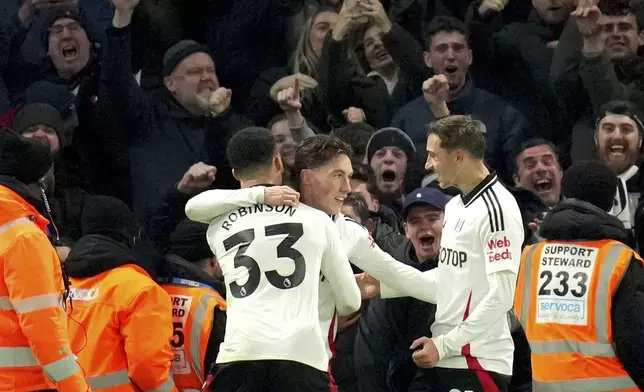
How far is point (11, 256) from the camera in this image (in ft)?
21.6

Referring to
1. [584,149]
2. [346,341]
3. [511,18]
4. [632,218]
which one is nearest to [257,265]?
[346,341]

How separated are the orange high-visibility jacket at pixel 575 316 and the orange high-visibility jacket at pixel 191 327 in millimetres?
1825

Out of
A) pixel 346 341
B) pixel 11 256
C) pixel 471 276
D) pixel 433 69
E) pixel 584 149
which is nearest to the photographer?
pixel 11 256

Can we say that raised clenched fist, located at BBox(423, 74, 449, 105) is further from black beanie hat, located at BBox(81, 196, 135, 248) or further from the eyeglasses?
the eyeglasses

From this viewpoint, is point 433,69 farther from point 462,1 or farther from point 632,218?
point 632,218

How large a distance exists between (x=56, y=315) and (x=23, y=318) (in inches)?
6.2

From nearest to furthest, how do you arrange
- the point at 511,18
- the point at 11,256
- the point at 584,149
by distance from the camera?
the point at 11,256, the point at 584,149, the point at 511,18

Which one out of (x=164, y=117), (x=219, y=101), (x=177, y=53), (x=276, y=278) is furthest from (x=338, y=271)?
(x=177, y=53)

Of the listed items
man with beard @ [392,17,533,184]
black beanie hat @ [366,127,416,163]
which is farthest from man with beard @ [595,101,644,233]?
black beanie hat @ [366,127,416,163]

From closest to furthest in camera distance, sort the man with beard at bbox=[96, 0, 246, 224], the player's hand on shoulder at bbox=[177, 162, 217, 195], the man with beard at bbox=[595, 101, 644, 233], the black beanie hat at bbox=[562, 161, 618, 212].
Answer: the black beanie hat at bbox=[562, 161, 618, 212] → the man with beard at bbox=[595, 101, 644, 233] → the player's hand on shoulder at bbox=[177, 162, 217, 195] → the man with beard at bbox=[96, 0, 246, 224]

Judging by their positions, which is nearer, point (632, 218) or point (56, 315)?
point (56, 315)

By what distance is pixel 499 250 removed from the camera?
695 cm

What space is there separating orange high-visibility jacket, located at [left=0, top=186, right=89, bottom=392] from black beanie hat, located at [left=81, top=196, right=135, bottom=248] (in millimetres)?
1125

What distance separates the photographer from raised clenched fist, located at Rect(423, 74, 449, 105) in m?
9.92
